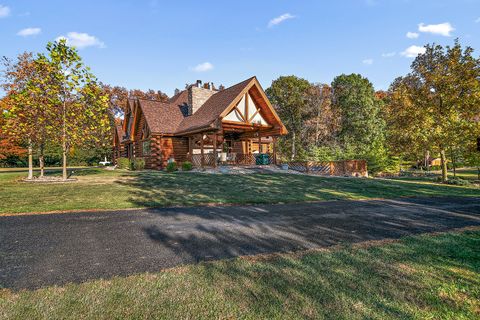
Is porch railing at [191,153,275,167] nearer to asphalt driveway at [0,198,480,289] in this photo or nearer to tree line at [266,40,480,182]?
tree line at [266,40,480,182]

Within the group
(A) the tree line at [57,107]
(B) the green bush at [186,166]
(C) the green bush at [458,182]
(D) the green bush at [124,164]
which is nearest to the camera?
(A) the tree line at [57,107]

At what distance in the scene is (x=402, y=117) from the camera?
23406mm

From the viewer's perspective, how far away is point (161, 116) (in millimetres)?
24766

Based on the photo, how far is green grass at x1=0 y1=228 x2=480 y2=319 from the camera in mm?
2635

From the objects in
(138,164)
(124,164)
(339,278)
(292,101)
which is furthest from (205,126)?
(292,101)

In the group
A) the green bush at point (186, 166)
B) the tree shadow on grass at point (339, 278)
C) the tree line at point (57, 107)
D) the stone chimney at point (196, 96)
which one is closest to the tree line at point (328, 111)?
the tree line at point (57, 107)

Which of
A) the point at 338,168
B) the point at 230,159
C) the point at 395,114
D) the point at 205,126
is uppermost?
the point at 395,114

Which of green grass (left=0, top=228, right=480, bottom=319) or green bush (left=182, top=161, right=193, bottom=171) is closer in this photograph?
green grass (left=0, top=228, right=480, bottom=319)

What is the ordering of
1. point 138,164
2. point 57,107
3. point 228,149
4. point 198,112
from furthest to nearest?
1. point 228,149
2. point 198,112
3. point 138,164
4. point 57,107

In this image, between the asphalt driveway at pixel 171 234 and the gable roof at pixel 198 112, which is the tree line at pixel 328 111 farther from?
the asphalt driveway at pixel 171 234

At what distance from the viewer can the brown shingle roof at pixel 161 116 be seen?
2325cm

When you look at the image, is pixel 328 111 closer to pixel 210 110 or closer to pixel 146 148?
pixel 210 110

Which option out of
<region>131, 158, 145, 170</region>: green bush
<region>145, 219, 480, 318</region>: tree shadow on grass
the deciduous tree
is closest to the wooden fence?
<region>131, 158, 145, 170</region>: green bush

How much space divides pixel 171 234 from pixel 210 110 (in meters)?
17.9
